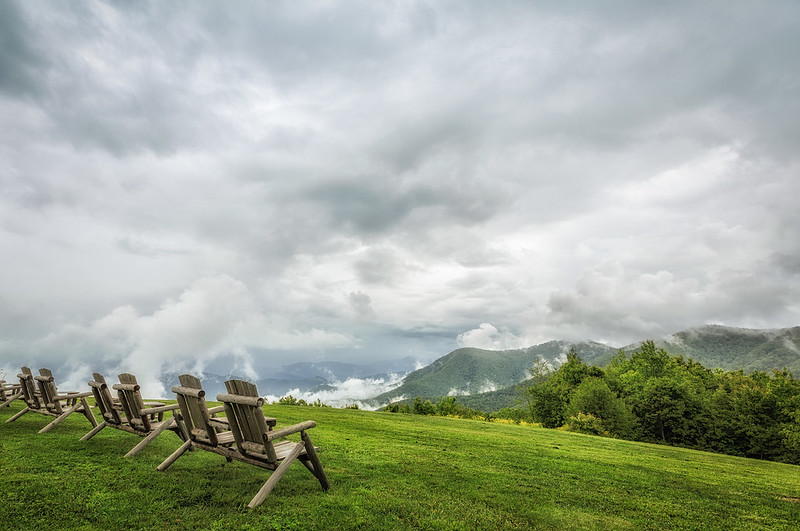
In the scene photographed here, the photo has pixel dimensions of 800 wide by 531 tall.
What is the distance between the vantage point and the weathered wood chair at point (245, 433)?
562 centimetres

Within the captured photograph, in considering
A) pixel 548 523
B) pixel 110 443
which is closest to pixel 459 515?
pixel 548 523

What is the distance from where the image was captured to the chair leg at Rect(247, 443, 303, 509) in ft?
17.7

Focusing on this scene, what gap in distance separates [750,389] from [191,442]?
60433 mm

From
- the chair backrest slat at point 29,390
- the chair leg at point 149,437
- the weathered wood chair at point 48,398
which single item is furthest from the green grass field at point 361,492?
the chair backrest slat at point 29,390

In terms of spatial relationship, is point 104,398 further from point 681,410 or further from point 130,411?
point 681,410

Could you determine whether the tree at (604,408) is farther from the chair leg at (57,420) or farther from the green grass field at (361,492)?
the chair leg at (57,420)

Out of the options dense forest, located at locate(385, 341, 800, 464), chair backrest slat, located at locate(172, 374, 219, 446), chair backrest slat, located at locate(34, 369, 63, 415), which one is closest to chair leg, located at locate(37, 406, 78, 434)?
chair backrest slat, located at locate(34, 369, 63, 415)

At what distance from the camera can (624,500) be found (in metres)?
7.62

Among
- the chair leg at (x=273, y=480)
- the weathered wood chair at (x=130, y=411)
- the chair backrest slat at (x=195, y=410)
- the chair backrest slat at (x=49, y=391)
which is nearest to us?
the chair leg at (x=273, y=480)

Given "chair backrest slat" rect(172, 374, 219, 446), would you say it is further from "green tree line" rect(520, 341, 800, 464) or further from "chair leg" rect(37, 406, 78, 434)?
"green tree line" rect(520, 341, 800, 464)

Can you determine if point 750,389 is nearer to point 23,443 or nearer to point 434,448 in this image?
point 434,448

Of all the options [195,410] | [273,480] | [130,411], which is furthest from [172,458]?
[273,480]

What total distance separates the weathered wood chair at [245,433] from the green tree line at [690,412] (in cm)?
3846

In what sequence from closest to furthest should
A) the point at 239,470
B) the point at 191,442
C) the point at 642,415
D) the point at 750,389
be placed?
the point at 191,442, the point at 239,470, the point at 750,389, the point at 642,415
